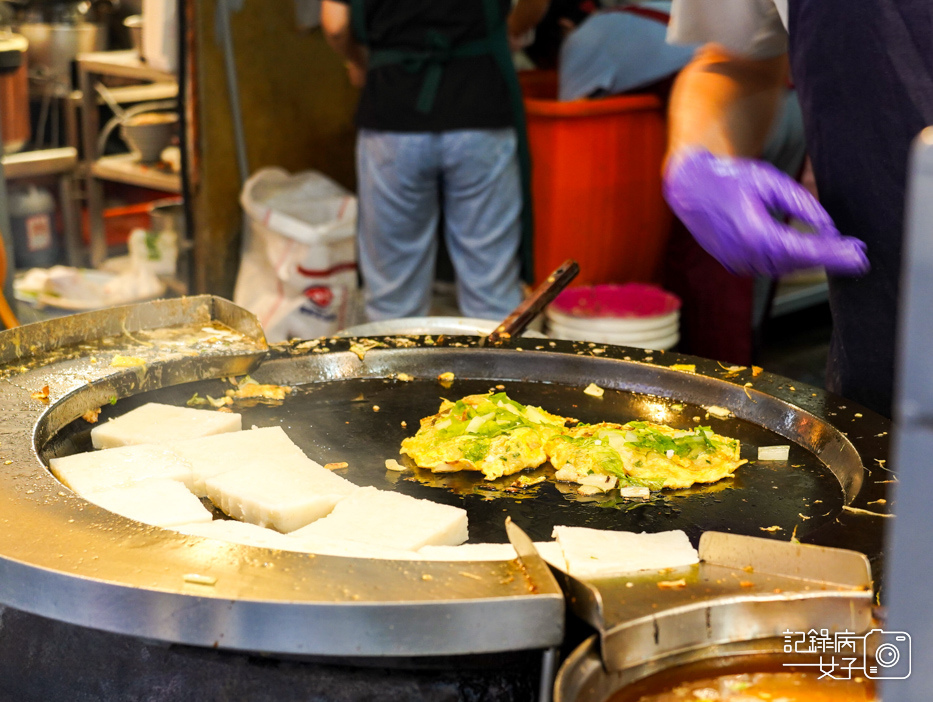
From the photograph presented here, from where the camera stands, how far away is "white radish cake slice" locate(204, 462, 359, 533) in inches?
62.2

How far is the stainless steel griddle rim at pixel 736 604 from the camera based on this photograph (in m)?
1.17

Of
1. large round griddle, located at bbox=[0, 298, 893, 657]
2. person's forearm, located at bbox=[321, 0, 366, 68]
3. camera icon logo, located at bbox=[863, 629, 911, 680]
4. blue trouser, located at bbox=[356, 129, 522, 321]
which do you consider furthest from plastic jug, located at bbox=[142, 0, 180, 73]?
camera icon logo, located at bbox=[863, 629, 911, 680]

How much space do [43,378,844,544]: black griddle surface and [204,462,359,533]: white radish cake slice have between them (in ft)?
0.43

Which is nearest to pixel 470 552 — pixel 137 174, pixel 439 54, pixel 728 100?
pixel 728 100

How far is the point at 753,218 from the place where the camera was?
1.47 meters

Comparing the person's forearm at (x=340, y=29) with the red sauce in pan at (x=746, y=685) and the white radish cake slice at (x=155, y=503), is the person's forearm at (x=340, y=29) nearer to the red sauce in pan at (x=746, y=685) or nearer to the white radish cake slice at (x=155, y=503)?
the white radish cake slice at (x=155, y=503)

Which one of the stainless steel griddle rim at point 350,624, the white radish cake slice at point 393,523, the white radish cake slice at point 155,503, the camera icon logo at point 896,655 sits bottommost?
the white radish cake slice at point 393,523

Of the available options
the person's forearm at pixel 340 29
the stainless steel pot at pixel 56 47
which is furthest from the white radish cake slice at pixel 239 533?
the stainless steel pot at pixel 56 47

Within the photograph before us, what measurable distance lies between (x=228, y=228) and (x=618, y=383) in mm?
3224

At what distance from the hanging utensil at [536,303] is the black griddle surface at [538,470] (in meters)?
0.14

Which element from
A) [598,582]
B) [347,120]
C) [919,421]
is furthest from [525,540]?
[347,120]

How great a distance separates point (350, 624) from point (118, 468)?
73cm

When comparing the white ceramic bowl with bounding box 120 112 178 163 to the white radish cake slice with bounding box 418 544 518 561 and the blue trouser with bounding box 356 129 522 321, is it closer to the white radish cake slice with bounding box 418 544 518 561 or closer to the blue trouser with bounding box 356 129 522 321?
the blue trouser with bounding box 356 129 522 321

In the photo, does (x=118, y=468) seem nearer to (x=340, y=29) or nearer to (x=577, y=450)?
(x=577, y=450)
